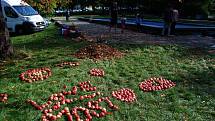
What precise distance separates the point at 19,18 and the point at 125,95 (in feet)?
56.3

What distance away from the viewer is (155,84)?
9.70 metres

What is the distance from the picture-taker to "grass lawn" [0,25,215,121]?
7695mm

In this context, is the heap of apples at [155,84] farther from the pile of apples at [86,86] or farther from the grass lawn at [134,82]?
the pile of apples at [86,86]

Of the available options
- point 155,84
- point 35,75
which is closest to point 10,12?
point 35,75

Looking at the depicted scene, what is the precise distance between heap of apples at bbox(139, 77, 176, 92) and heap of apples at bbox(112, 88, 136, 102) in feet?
2.02

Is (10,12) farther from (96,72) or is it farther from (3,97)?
(3,97)

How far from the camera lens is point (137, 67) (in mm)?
11516

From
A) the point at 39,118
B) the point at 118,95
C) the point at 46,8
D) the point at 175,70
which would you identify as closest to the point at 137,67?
the point at 175,70

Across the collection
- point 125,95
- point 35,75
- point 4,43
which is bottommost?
point 125,95

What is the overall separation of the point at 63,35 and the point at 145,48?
7.42 meters

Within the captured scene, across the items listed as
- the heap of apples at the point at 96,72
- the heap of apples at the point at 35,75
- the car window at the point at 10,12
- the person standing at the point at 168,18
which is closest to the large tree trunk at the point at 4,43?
the heap of apples at the point at 35,75

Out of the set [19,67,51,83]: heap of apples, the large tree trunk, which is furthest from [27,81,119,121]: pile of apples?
the large tree trunk

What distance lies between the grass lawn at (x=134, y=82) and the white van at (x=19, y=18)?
969cm

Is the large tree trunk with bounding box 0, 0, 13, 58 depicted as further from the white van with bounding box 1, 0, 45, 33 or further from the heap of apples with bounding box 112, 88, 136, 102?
the white van with bounding box 1, 0, 45, 33
